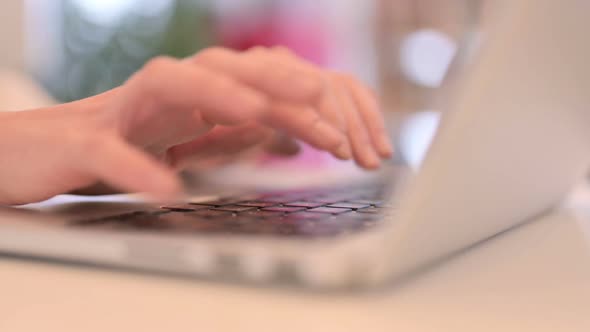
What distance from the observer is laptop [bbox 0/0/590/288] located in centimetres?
21

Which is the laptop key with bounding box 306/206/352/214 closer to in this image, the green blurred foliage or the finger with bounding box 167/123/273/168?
the finger with bounding box 167/123/273/168

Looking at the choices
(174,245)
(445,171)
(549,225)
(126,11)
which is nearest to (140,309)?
(174,245)

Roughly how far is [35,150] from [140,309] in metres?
0.19

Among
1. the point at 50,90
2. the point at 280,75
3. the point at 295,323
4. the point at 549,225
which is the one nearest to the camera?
the point at 295,323

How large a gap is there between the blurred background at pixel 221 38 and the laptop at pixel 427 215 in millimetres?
828

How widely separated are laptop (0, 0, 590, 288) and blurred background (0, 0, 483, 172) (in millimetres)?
828

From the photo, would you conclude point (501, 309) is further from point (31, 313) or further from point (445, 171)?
point (31, 313)

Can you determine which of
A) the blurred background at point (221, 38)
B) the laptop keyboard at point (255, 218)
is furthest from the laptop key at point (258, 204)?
the blurred background at point (221, 38)

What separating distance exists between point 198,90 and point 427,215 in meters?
0.15

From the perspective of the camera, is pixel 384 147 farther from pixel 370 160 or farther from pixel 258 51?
pixel 258 51

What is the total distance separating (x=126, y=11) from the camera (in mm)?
1882

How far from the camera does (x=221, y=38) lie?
2176mm

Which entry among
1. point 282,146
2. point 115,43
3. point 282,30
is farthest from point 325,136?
point 282,30

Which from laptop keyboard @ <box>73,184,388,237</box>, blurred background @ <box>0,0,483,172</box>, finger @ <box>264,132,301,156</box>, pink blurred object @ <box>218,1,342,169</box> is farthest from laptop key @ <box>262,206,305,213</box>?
pink blurred object @ <box>218,1,342,169</box>
